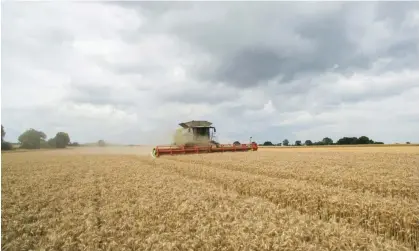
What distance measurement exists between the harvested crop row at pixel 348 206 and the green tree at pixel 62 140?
336ft

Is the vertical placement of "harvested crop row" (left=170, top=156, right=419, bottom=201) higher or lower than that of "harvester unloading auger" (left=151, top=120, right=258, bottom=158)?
lower

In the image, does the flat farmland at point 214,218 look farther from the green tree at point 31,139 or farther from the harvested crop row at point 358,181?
the green tree at point 31,139

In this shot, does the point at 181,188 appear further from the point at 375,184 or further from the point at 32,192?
the point at 375,184

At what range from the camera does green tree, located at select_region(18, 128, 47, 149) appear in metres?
90.7

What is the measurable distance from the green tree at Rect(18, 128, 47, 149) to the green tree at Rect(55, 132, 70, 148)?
440 centimetres

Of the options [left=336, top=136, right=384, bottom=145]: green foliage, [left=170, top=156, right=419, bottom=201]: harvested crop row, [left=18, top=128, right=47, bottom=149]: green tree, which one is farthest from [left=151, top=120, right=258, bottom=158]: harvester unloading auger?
[left=18, top=128, right=47, bottom=149]: green tree

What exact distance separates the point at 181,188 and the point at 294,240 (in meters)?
5.48

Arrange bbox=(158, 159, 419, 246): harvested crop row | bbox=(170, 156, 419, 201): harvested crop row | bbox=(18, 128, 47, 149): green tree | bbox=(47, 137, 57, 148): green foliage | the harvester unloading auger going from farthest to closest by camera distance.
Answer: bbox=(47, 137, 57, 148): green foliage, bbox=(18, 128, 47, 149): green tree, the harvester unloading auger, bbox=(170, 156, 419, 201): harvested crop row, bbox=(158, 159, 419, 246): harvested crop row

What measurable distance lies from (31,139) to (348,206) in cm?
10396

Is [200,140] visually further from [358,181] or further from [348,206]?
Result: [348,206]

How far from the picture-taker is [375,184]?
1008 cm

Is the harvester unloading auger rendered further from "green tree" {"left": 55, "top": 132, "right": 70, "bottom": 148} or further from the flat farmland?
"green tree" {"left": 55, "top": 132, "right": 70, "bottom": 148}

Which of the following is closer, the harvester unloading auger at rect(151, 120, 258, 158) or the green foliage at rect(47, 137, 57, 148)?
the harvester unloading auger at rect(151, 120, 258, 158)

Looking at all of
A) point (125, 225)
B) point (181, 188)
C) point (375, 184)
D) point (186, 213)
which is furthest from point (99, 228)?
point (375, 184)
